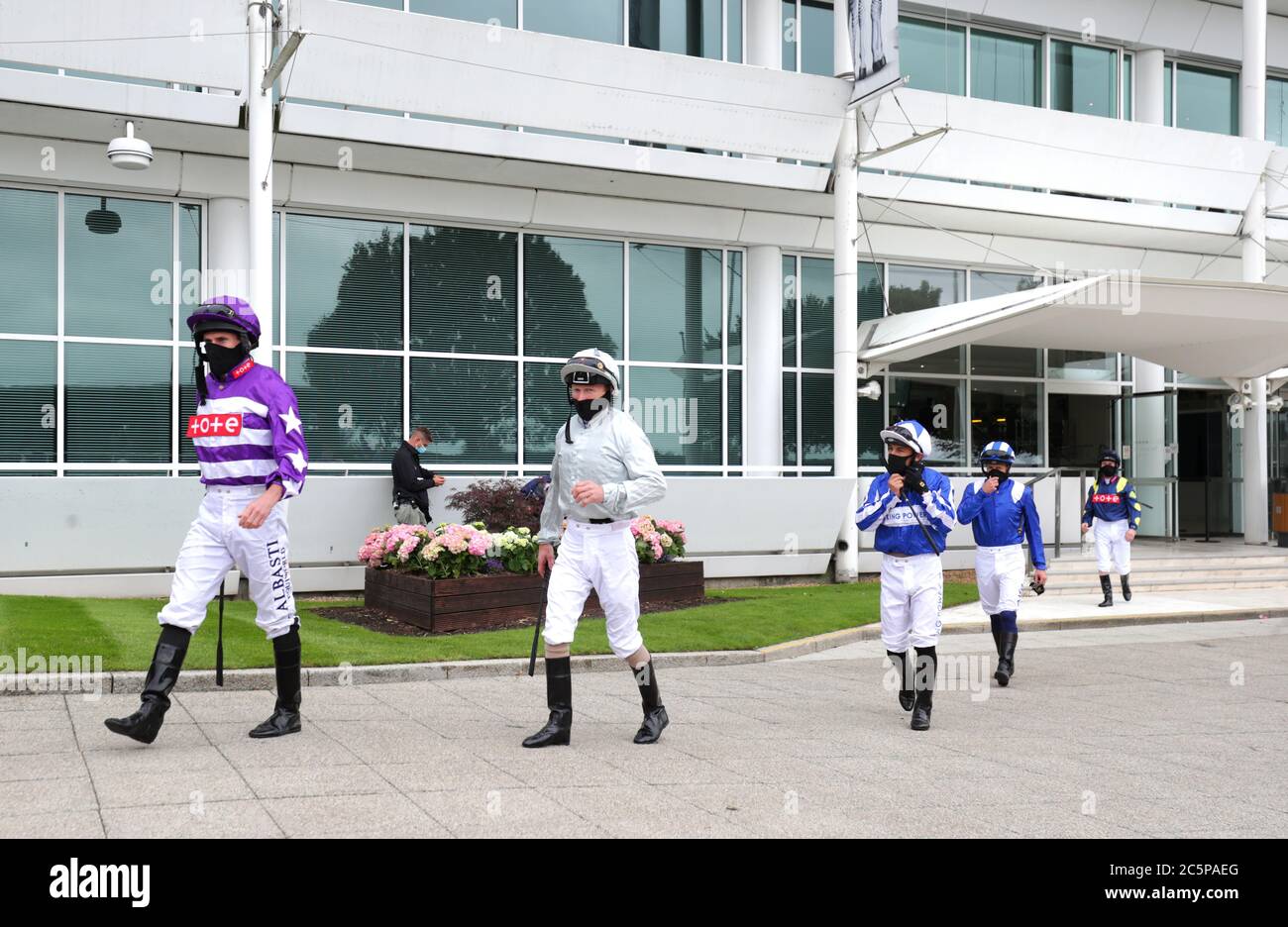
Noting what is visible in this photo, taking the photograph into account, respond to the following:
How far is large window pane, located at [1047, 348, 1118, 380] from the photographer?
2306 cm

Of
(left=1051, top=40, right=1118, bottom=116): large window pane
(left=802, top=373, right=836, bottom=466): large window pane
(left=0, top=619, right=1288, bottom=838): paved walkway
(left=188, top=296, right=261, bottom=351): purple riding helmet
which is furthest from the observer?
(left=1051, top=40, right=1118, bottom=116): large window pane

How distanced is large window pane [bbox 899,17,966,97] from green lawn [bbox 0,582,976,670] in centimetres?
992

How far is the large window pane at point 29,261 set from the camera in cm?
1503

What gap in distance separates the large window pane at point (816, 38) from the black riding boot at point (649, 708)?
14.9 meters

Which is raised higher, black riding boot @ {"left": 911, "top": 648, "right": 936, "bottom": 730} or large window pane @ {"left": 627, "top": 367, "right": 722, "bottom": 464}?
large window pane @ {"left": 627, "top": 367, "right": 722, "bottom": 464}

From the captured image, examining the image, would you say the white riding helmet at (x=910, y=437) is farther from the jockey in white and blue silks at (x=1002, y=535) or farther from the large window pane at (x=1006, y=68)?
the large window pane at (x=1006, y=68)

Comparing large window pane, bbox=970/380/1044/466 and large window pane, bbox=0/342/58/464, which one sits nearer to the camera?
large window pane, bbox=0/342/58/464

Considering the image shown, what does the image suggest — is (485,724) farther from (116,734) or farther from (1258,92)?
(1258,92)

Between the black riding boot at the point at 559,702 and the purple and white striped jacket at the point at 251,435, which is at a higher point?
the purple and white striped jacket at the point at 251,435

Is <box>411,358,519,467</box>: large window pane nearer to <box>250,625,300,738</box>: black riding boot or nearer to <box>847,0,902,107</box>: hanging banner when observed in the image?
<box>847,0,902,107</box>: hanging banner

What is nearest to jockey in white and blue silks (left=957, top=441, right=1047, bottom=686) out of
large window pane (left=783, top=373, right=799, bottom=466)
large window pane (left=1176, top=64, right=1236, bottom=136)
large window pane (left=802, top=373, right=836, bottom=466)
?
large window pane (left=783, top=373, right=799, bottom=466)

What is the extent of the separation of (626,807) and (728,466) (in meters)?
13.8

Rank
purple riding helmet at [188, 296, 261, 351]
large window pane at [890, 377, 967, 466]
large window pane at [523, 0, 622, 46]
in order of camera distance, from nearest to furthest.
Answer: purple riding helmet at [188, 296, 261, 351]
large window pane at [523, 0, 622, 46]
large window pane at [890, 377, 967, 466]

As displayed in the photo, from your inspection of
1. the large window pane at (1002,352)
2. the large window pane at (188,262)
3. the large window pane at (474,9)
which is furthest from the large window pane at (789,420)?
the large window pane at (188,262)
